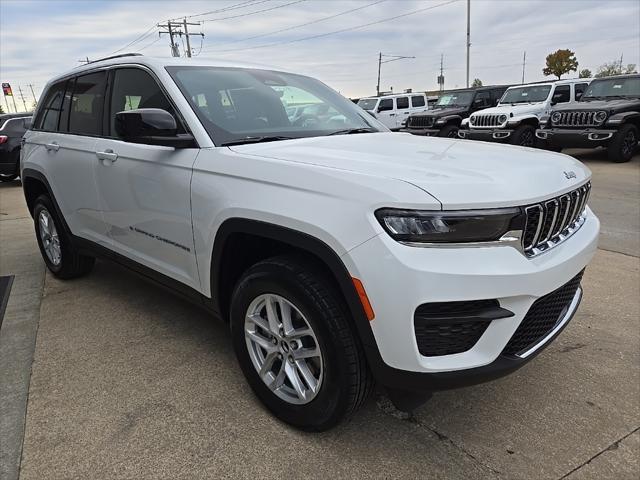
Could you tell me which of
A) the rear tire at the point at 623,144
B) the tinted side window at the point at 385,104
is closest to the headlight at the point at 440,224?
the rear tire at the point at 623,144

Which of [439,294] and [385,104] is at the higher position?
[439,294]

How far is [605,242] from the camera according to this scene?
563cm

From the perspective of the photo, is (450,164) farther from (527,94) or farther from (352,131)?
(527,94)

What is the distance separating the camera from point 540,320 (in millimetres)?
2158

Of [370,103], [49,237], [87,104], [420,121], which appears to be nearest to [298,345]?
[87,104]

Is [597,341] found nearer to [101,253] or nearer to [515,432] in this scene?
[515,432]

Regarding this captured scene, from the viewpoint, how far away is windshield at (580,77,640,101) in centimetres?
1238

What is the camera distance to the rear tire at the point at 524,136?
13.6 meters

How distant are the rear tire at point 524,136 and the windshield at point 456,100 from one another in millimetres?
3997

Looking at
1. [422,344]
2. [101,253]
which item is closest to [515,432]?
[422,344]

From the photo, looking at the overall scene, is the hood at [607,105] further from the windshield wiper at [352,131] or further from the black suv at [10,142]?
the black suv at [10,142]

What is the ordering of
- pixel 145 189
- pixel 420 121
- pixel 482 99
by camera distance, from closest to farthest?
pixel 145 189 < pixel 420 121 < pixel 482 99

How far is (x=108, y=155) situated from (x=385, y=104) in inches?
745

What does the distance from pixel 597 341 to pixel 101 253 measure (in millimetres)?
3545
